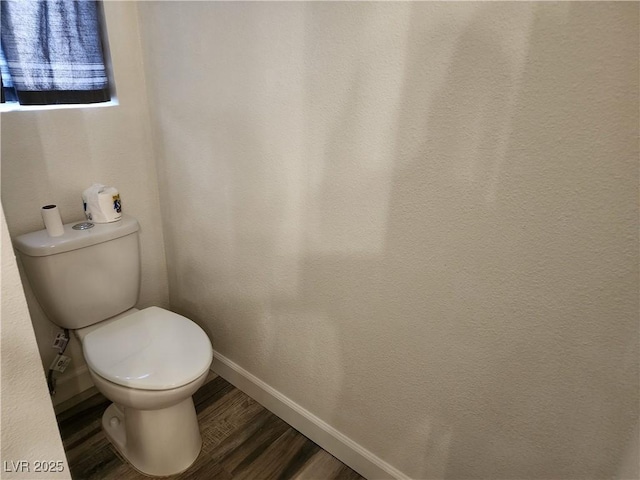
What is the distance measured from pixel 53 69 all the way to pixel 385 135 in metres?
1.18

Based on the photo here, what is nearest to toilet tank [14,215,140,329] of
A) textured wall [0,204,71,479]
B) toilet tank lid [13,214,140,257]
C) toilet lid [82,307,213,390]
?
toilet tank lid [13,214,140,257]

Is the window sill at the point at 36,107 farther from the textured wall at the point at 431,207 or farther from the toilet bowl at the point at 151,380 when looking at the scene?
the toilet bowl at the point at 151,380

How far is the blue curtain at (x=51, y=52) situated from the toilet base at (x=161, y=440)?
3.68 feet

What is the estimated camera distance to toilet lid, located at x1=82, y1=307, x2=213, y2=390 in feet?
3.79

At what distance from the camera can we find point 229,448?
57.2 inches

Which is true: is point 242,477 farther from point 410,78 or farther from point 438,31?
point 438,31

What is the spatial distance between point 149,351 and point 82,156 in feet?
2.48

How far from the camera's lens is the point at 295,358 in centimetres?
143

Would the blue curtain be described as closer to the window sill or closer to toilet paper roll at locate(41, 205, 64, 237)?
the window sill

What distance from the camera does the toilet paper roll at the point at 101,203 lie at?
4.61 feet

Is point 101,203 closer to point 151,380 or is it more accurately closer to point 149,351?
point 149,351

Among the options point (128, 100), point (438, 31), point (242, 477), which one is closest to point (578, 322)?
point (438, 31)

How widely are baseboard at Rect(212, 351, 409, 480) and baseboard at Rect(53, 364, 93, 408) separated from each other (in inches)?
20.6

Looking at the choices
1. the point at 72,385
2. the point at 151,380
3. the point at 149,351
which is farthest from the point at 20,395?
the point at 72,385
